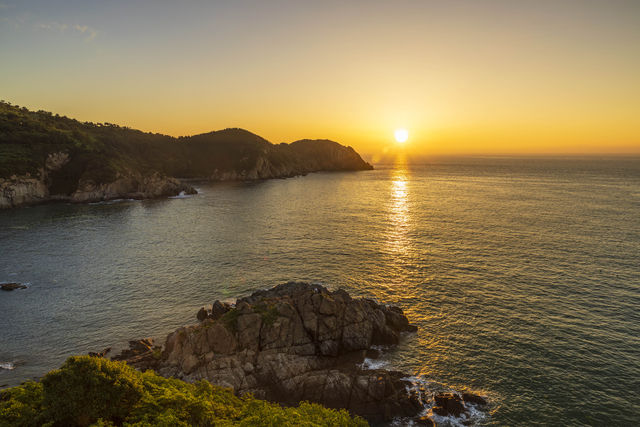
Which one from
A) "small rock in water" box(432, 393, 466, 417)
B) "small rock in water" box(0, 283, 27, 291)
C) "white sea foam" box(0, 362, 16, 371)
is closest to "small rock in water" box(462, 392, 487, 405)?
"small rock in water" box(432, 393, 466, 417)

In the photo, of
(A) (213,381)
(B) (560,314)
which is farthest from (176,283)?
(B) (560,314)

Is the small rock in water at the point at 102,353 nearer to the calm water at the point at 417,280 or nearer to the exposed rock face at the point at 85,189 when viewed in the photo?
the calm water at the point at 417,280

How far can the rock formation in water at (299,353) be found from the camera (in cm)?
3703

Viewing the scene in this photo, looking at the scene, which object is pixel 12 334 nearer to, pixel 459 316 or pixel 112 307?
pixel 112 307

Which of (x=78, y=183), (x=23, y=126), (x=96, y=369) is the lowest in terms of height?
(x=96, y=369)

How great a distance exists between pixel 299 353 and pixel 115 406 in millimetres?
22944

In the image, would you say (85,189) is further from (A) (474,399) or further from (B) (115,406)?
(A) (474,399)

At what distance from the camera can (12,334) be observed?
51156 millimetres

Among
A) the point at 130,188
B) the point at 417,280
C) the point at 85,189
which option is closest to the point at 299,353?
the point at 417,280

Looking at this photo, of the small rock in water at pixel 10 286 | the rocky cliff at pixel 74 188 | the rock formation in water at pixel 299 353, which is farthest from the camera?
the rocky cliff at pixel 74 188

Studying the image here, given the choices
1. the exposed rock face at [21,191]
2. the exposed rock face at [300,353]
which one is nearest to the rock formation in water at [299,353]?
the exposed rock face at [300,353]

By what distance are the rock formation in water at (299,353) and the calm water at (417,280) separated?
541 centimetres

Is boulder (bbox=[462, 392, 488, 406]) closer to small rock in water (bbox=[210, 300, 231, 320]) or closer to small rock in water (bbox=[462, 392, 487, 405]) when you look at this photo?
small rock in water (bbox=[462, 392, 487, 405])

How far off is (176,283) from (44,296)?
23772 mm
